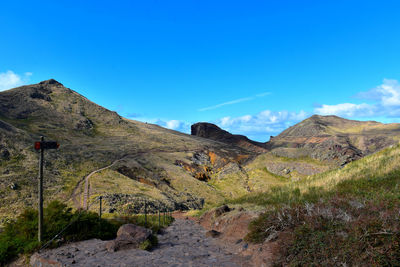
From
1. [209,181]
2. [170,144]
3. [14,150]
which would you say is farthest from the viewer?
[170,144]

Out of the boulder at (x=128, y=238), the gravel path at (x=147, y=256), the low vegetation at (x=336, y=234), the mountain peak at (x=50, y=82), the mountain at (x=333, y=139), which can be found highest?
the mountain peak at (x=50, y=82)

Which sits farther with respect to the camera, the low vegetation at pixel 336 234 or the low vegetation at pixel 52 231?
the low vegetation at pixel 52 231

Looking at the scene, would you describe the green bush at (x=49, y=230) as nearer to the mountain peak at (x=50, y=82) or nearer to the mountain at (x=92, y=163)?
the mountain at (x=92, y=163)

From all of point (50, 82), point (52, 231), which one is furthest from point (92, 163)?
point (50, 82)

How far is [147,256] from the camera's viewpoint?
37.3 ft

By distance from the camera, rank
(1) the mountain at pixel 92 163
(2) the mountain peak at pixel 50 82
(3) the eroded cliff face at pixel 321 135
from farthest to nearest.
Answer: (2) the mountain peak at pixel 50 82, (3) the eroded cliff face at pixel 321 135, (1) the mountain at pixel 92 163

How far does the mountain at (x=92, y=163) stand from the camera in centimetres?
4253

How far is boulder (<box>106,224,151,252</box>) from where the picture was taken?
40.7 feet

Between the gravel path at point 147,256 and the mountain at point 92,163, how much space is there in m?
25.3

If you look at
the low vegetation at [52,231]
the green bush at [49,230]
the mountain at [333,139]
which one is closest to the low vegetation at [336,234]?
the low vegetation at [52,231]

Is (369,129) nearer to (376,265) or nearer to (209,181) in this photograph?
(209,181)

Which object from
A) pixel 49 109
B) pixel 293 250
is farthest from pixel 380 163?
pixel 49 109

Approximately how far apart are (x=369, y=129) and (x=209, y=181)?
135 meters

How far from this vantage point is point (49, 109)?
116m
